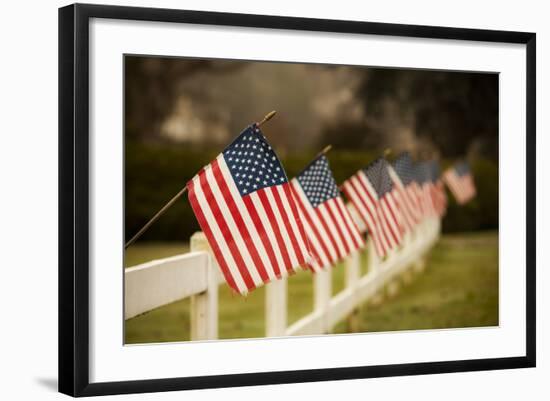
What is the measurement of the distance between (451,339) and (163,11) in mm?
3235

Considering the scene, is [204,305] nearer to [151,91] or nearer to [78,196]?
[78,196]

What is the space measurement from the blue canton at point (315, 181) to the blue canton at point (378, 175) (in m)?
0.76

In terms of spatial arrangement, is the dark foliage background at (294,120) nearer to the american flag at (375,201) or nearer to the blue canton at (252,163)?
the american flag at (375,201)

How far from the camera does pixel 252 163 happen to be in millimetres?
6469

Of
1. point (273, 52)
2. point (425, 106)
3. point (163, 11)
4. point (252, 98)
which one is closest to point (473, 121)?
point (425, 106)

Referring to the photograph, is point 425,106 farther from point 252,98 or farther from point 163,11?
point 163,11

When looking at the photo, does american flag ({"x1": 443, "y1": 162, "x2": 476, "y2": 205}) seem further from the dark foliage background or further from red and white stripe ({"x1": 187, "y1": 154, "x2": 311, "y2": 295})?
red and white stripe ({"x1": 187, "y1": 154, "x2": 311, "y2": 295})

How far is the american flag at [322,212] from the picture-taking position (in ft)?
25.6

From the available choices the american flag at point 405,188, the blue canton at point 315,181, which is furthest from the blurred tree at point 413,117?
the blue canton at point 315,181

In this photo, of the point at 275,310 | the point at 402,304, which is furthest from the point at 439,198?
the point at 275,310

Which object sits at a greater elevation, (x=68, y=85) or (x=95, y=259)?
(x=68, y=85)

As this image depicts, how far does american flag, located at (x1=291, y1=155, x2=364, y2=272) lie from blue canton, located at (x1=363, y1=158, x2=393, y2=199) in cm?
64

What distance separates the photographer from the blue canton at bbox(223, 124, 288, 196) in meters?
6.46

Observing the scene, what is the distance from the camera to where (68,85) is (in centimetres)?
637
